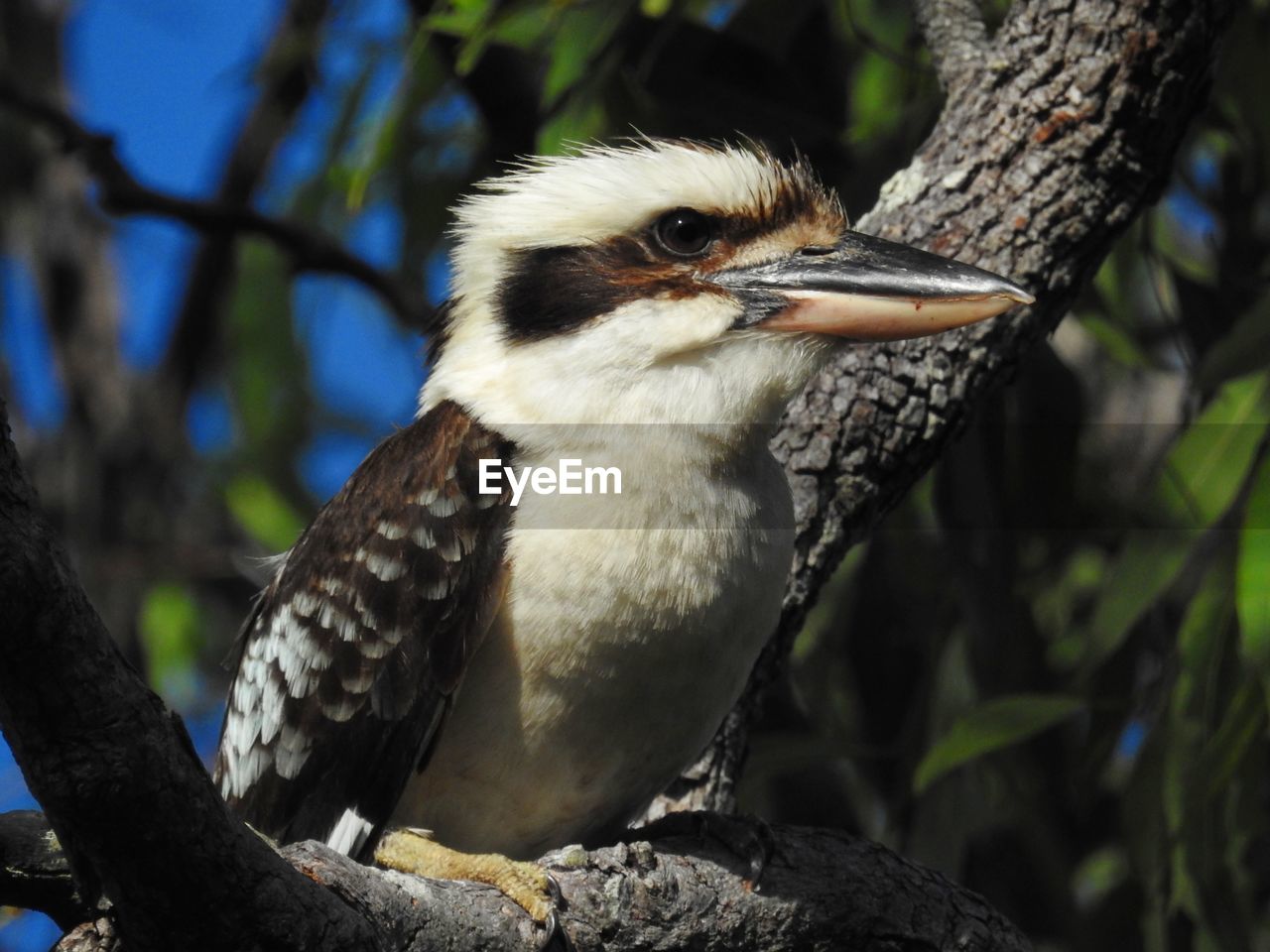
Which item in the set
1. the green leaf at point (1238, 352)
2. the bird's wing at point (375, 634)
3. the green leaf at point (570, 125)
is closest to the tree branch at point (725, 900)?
the bird's wing at point (375, 634)

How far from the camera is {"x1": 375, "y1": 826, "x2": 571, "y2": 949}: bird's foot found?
1.81 metres

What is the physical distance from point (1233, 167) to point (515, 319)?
1.81 meters

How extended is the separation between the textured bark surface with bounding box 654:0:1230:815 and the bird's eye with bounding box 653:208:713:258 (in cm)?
35

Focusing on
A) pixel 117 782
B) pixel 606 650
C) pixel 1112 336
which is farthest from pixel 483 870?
pixel 1112 336

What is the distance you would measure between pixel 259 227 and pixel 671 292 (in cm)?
196

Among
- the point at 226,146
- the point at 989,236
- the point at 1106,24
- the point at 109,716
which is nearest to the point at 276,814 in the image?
the point at 109,716

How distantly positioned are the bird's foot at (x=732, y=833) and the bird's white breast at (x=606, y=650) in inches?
2.6

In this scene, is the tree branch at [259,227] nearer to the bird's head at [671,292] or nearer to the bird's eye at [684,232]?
the bird's head at [671,292]

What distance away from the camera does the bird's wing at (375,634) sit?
6.57 ft

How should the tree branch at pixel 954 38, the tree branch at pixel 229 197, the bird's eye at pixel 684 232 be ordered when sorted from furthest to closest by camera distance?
the tree branch at pixel 229 197 → the tree branch at pixel 954 38 → the bird's eye at pixel 684 232

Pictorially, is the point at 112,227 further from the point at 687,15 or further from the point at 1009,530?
the point at 1009,530

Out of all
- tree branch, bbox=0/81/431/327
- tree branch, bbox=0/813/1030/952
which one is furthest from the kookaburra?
tree branch, bbox=0/81/431/327

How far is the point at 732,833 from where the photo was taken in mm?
2059

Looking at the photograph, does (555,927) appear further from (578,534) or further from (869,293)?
(869,293)
